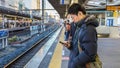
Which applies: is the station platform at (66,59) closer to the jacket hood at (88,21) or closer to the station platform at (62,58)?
the station platform at (62,58)

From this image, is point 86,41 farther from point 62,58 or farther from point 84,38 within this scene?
point 62,58

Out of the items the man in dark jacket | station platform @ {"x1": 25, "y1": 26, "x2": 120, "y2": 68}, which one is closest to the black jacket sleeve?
the man in dark jacket

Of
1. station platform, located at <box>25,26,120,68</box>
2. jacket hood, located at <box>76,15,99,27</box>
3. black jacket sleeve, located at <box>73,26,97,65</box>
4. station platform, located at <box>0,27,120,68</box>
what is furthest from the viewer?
station platform, located at <box>0,27,120,68</box>

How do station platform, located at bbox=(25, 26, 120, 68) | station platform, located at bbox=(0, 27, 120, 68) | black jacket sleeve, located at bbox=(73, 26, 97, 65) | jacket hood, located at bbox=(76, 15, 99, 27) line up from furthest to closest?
station platform, located at bbox=(0, 27, 120, 68)
station platform, located at bbox=(25, 26, 120, 68)
jacket hood, located at bbox=(76, 15, 99, 27)
black jacket sleeve, located at bbox=(73, 26, 97, 65)

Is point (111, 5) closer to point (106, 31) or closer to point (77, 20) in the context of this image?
point (106, 31)

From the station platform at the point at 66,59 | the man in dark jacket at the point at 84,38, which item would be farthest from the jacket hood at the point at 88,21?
the station platform at the point at 66,59

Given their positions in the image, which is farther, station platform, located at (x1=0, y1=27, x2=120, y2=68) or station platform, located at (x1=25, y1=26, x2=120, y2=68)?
station platform, located at (x1=0, y1=27, x2=120, y2=68)

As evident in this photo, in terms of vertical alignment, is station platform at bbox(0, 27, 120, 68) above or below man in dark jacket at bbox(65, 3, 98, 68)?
below

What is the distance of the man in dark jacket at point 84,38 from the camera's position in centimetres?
293

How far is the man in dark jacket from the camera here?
9.62 ft

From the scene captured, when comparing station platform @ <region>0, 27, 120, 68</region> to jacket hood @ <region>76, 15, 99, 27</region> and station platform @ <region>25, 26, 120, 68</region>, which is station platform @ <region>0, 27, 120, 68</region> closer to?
station platform @ <region>25, 26, 120, 68</region>

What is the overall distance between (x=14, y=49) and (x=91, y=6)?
7.65 m

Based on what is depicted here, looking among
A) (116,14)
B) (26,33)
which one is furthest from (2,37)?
(116,14)

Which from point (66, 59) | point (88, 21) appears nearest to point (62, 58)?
point (66, 59)
